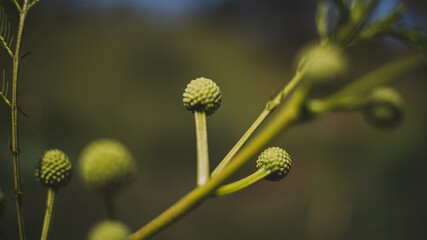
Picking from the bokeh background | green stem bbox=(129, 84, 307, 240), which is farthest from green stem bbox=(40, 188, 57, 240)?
the bokeh background

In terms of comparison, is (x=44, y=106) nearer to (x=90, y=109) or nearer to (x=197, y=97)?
(x=90, y=109)

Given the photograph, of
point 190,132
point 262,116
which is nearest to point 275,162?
point 262,116

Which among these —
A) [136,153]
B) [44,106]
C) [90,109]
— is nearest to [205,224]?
[136,153]

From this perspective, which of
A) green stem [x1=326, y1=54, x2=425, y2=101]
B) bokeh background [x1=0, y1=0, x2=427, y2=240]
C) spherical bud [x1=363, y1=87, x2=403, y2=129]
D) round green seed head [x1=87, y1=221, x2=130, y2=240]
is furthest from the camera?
bokeh background [x1=0, y1=0, x2=427, y2=240]

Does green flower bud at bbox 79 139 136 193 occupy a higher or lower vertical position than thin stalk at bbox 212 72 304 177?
lower

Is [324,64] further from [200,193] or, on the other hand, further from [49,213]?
[49,213]

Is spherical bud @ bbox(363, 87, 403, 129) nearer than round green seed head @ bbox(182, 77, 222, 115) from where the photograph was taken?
No

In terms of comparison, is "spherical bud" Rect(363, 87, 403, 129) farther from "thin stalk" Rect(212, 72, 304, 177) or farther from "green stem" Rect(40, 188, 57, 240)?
"green stem" Rect(40, 188, 57, 240)
